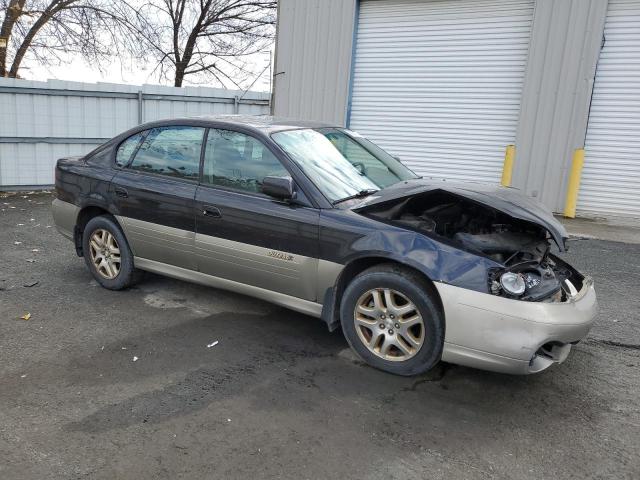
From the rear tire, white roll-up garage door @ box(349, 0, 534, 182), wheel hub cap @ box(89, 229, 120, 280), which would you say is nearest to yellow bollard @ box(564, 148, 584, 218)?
white roll-up garage door @ box(349, 0, 534, 182)

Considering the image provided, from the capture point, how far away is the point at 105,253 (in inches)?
204

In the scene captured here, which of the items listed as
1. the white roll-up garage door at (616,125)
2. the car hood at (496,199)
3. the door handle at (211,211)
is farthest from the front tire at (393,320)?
the white roll-up garage door at (616,125)

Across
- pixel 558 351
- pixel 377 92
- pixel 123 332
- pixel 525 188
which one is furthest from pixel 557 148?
pixel 123 332

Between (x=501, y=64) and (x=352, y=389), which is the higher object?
(x=501, y=64)

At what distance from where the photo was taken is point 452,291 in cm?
334

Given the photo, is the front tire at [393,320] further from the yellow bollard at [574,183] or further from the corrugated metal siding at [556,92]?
the corrugated metal siding at [556,92]

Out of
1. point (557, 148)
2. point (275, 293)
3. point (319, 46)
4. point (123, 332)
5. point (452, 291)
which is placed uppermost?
point (319, 46)

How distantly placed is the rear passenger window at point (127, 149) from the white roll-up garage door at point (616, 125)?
806 centimetres

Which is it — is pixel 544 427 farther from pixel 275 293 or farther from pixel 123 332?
pixel 123 332

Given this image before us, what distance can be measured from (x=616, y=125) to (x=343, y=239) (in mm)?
8012

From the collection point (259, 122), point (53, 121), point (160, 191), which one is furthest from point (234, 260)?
point (53, 121)

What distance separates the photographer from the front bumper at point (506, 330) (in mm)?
3178

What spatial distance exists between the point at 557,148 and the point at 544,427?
8029 millimetres

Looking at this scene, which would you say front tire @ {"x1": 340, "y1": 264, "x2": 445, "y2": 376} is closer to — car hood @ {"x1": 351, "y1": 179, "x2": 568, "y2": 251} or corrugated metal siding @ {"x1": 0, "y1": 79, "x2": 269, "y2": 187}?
car hood @ {"x1": 351, "y1": 179, "x2": 568, "y2": 251}
